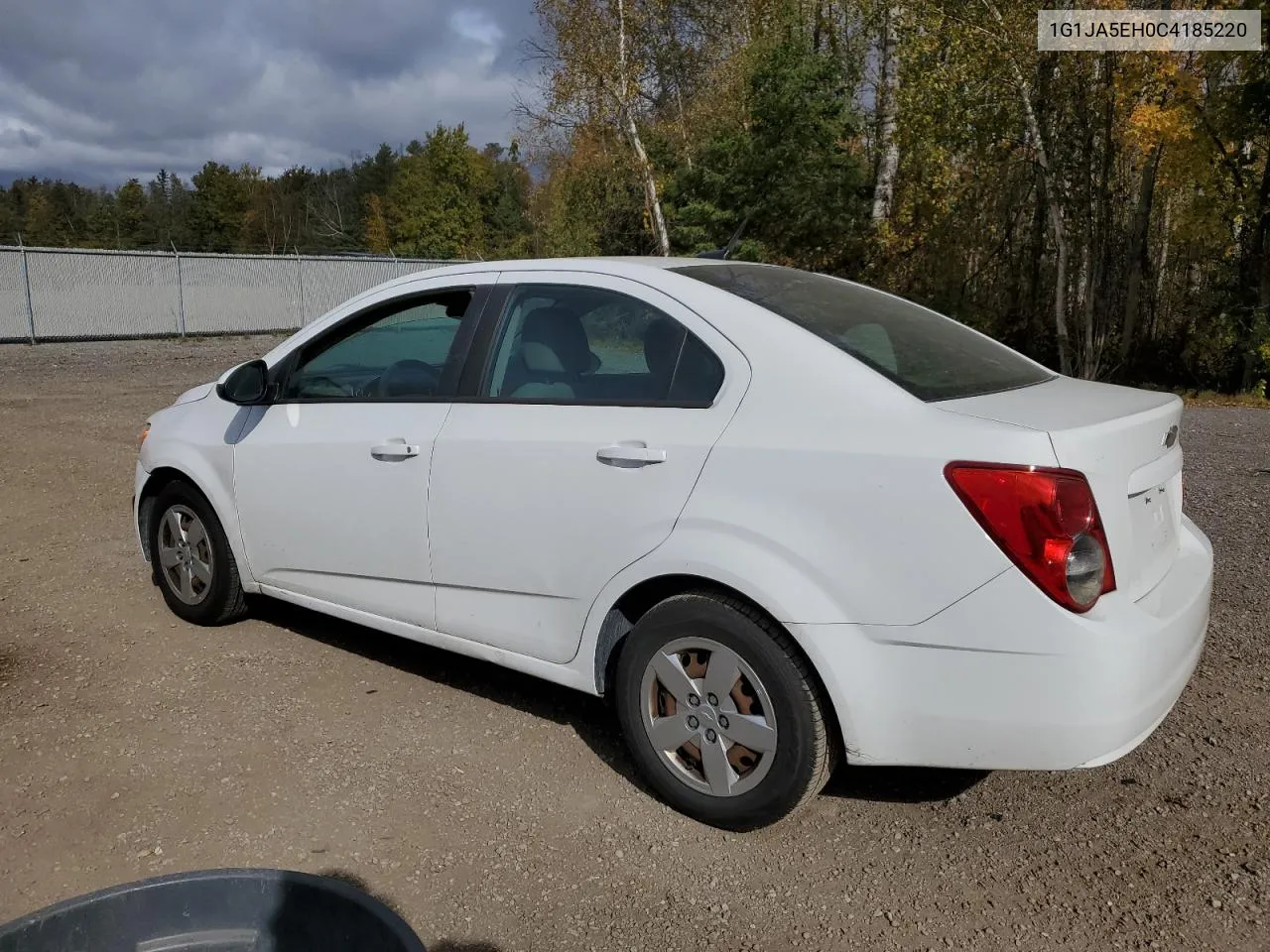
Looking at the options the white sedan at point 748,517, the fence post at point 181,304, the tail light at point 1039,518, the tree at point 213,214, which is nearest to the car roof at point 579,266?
the white sedan at point 748,517

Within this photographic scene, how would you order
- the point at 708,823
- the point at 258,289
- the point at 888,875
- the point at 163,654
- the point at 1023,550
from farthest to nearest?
the point at 258,289 → the point at 163,654 → the point at 708,823 → the point at 888,875 → the point at 1023,550

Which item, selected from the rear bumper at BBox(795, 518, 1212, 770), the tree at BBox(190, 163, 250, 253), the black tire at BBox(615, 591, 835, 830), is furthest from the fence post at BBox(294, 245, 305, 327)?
the tree at BBox(190, 163, 250, 253)

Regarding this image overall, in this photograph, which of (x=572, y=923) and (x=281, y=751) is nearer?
(x=572, y=923)

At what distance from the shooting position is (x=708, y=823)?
3166 millimetres

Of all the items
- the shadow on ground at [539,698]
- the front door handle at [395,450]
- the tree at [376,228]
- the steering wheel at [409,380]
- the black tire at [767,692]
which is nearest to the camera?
the black tire at [767,692]

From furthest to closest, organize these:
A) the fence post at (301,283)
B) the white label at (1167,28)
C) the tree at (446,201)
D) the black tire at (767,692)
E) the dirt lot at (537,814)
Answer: the tree at (446,201) < the fence post at (301,283) < the white label at (1167,28) < the black tire at (767,692) < the dirt lot at (537,814)

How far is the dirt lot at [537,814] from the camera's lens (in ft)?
9.02

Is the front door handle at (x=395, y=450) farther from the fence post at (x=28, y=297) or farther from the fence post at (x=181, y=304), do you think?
the fence post at (x=181, y=304)

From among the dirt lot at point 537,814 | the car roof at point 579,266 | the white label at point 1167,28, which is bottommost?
the dirt lot at point 537,814

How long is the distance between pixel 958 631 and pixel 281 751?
2407 mm

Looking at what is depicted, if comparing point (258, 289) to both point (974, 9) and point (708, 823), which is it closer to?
point (974, 9)

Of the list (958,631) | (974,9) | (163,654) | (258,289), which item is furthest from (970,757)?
(258,289)

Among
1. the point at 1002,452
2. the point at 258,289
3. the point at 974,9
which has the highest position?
the point at 974,9

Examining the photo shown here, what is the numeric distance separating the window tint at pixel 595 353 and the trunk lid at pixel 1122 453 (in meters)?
0.80
